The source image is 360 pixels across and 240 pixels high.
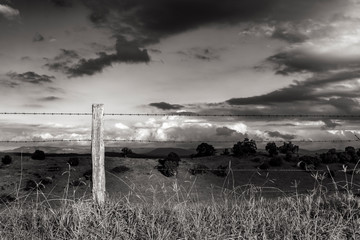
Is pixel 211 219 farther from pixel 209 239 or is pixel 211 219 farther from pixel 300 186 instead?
pixel 300 186

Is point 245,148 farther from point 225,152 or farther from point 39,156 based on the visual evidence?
point 39,156

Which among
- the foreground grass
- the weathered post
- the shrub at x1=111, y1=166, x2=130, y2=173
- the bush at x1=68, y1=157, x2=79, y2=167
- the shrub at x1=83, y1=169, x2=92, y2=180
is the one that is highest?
the weathered post

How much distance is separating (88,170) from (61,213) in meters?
12.7

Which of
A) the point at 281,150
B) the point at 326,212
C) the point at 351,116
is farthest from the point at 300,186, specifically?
the point at 326,212

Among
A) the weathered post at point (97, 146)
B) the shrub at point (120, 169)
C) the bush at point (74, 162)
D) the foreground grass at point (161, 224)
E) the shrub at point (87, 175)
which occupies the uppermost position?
the weathered post at point (97, 146)

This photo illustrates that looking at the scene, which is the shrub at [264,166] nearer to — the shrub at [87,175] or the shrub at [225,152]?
the shrub at [225,152]

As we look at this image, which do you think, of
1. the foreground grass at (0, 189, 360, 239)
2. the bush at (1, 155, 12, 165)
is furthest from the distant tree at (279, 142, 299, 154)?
the foreground grass at (0, 189, 360, 239)

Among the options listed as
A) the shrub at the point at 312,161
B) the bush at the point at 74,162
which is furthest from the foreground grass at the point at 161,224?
the shrub at the point at 312,161

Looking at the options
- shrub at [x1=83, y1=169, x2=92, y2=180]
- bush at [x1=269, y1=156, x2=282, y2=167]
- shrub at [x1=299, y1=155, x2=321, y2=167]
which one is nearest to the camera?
shrub at [x1=83, y1=169, x2=92, y2=180]

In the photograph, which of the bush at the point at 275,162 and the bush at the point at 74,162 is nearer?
the bush at the point at 74,162

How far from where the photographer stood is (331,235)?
4668mm

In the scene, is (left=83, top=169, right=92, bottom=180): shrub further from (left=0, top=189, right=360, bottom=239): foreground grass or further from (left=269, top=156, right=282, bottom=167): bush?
(left=0, top=189, right=360, bottom=239): foreground grass

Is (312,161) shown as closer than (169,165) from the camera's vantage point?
No

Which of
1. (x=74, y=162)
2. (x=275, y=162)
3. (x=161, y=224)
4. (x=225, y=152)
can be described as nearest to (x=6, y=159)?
(x=74, y=162)
